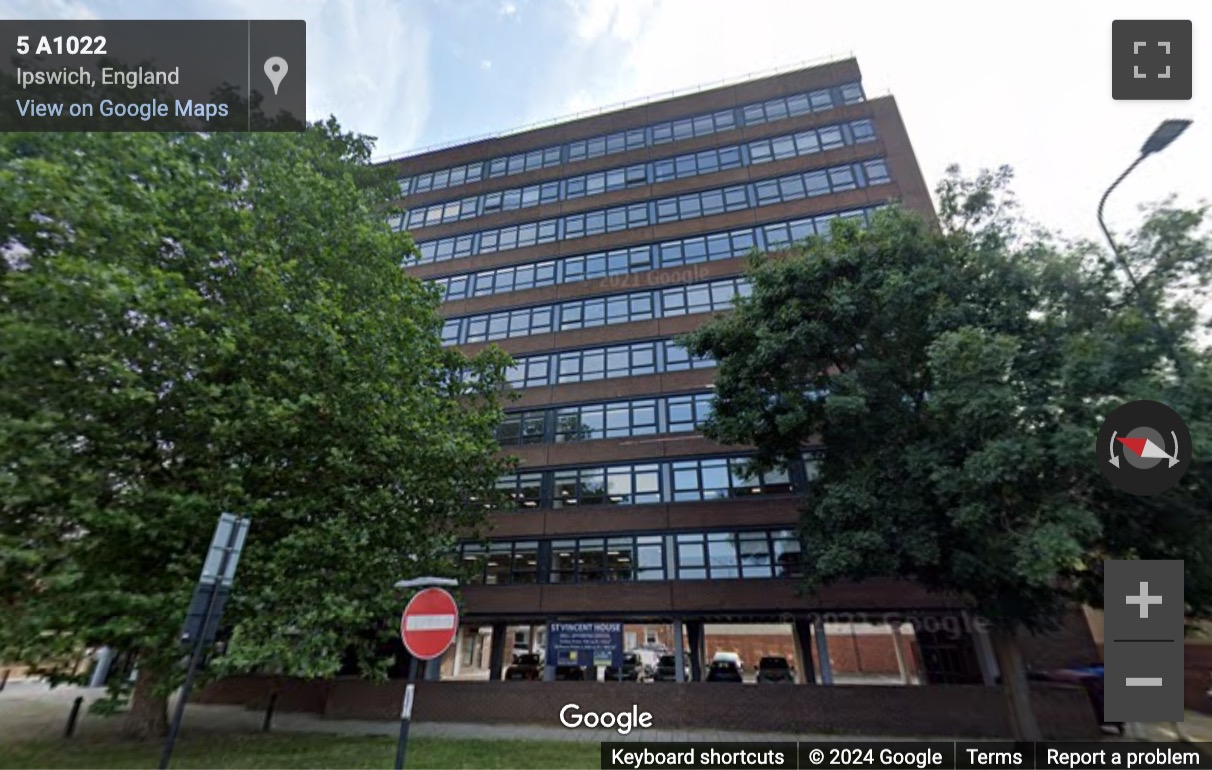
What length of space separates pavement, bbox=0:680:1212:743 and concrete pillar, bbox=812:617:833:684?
7.94 feet

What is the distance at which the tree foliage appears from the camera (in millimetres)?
9836

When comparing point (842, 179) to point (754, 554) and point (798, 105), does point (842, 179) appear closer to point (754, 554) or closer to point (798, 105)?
point (798, 105)

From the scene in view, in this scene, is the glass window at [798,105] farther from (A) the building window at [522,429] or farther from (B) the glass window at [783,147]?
(A) the building window at [522,429]

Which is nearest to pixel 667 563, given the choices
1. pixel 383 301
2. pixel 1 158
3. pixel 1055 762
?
pixel 1055 762

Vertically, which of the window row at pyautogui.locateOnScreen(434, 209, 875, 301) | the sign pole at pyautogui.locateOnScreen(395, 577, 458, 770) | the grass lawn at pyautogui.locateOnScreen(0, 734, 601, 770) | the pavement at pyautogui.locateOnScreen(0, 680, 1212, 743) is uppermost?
the window row at pyautogui.locateOnScreen(434, 209, 875, 301)

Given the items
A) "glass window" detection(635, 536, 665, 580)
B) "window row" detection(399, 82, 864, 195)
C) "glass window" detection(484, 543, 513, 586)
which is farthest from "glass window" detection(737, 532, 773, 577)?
"window row" detection(399, 82, 864, 195)

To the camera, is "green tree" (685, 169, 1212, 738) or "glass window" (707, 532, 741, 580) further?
"glass window" (707, 532, 741, 580)

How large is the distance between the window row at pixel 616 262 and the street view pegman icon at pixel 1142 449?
17036 mm

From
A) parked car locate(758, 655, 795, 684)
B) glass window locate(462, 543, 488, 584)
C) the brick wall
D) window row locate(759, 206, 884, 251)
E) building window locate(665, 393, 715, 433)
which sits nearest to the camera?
the brick wall

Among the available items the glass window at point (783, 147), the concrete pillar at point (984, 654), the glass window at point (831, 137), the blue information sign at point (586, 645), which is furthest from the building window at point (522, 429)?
the glass window at point (831, 137)

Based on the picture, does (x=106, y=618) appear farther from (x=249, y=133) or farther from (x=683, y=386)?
(x=683, y=386)

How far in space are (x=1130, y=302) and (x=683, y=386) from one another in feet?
44.0

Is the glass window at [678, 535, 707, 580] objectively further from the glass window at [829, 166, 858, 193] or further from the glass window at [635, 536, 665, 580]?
the glass window at [829, 166, 858, 193]

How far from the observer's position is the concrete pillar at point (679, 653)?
693 inches
